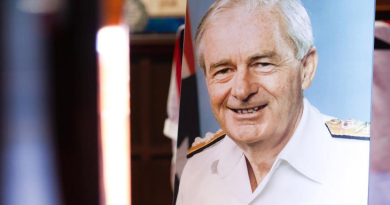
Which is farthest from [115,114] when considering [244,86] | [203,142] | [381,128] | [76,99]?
[244,86]

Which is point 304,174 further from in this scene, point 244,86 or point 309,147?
point 244,86

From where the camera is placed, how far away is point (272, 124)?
1.15 m

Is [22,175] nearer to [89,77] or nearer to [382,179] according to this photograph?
[89,77]

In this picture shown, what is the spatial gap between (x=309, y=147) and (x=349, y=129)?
9 cm

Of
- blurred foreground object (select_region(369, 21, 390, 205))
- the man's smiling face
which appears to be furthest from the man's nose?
blurred foreground object (select_region(369, 21, 390, 205))

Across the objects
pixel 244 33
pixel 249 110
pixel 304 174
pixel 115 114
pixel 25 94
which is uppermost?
pixel 244 33

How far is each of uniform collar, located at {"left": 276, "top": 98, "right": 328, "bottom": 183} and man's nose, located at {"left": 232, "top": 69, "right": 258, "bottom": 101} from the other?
119 mm

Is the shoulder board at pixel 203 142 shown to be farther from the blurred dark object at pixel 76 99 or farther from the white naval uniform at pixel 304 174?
the blurred dark object at pixel 76 99

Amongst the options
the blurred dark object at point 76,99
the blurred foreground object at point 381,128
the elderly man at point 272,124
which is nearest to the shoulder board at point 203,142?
the elderly man at point 272,124

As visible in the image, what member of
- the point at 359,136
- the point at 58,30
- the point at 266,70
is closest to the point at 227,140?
the point at 266,70

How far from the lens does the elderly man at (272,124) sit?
3.62ft

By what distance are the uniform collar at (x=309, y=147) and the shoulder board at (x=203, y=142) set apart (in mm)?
154

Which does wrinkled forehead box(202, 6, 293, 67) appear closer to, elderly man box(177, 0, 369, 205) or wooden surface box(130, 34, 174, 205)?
elderly man box(177, 0, 369, 205)

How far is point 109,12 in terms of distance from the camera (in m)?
4.55
